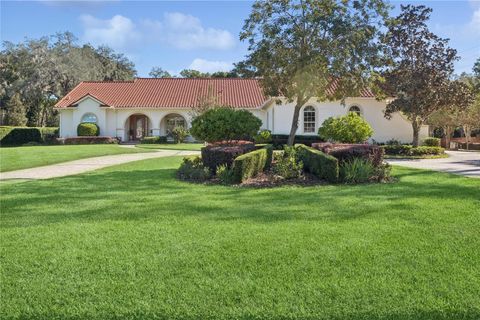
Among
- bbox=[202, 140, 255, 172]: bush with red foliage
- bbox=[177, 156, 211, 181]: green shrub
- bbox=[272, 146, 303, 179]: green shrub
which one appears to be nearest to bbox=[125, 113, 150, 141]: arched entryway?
bbox=[177, 156, 211, 181]: green shrub

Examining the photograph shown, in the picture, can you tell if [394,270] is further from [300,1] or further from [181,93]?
[181,93]

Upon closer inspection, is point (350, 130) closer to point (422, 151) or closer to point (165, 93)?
point (422, 151)

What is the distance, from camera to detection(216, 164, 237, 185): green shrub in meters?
10.4

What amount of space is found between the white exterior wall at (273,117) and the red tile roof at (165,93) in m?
0.71

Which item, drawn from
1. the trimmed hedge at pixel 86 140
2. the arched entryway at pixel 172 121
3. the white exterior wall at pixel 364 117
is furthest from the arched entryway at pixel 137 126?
the white exterior wall at pixel 364 117

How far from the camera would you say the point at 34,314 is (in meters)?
3.45

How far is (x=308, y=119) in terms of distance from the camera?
29703 mm

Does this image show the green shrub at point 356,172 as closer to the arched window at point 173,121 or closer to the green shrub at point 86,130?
the green shrub at point 86,130

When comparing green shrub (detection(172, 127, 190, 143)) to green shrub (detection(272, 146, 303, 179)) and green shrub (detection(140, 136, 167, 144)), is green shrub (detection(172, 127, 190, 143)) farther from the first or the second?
green shrub (detection(272, 146, 303, 179))

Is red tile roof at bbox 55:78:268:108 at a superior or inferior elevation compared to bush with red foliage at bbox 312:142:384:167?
superior

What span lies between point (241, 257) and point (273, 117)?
26008mm

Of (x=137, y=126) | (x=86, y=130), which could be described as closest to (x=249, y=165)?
(x=86, y=130)

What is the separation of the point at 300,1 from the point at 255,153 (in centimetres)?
601

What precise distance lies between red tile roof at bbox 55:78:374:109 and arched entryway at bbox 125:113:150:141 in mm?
2681
